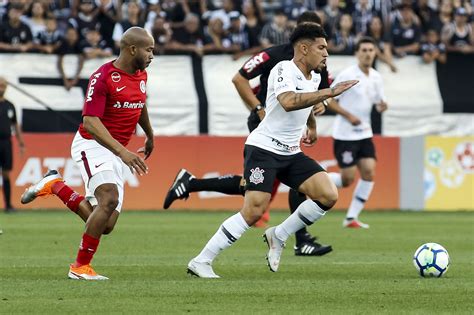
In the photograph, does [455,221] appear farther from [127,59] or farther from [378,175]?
[127,59]

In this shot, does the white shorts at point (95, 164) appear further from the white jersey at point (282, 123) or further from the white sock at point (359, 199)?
the white sock at point (359, 199)

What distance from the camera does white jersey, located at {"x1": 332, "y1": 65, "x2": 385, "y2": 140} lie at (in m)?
17.4

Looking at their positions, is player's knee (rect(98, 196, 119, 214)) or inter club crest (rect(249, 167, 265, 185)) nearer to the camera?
player's knee (rect(98, 196, 119, 214))

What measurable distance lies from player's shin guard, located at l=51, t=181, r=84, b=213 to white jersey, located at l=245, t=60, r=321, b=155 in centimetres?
171

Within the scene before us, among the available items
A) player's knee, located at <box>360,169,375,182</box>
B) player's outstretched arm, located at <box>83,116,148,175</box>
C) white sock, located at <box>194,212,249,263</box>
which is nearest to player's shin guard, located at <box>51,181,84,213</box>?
player's outstretched arm, located at <box>83,116,148,175</box>

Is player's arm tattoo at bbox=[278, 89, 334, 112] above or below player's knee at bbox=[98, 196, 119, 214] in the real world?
above

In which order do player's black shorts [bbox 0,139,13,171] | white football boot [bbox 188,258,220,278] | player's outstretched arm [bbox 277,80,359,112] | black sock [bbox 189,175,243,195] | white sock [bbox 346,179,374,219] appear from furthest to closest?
1. player's black shorts [bbox 0,139,13,171]
2. white sock [bbox 346,179,374,219]
3. black sock [bbox 189,175,243,195]
4. white football boot [bbox 188,258,220,278]
5. player's outstretched arm [bbox 277,80,359,112]

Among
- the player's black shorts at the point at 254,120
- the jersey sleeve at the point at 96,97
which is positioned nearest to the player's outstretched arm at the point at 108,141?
the jersey sleeve at the point at 96,97

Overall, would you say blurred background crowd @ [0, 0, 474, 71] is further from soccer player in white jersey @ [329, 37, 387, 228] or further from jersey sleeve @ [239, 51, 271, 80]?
jersey sleeve @ [239, 51, 271, 80]

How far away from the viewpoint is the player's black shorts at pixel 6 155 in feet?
69.0

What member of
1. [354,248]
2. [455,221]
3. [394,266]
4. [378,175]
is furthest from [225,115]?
[394,266]

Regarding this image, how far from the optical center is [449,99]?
24672 millimetres

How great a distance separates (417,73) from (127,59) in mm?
15565

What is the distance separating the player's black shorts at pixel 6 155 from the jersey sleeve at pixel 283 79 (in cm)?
1167
